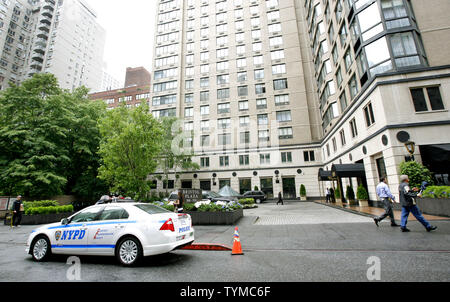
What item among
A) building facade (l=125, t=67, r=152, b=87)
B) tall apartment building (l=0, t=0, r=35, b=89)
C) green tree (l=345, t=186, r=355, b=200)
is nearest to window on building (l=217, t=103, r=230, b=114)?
green tree (l=345, t=186, r=355, b=200)

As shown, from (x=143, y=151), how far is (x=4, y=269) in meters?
12.5

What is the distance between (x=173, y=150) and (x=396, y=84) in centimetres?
2820

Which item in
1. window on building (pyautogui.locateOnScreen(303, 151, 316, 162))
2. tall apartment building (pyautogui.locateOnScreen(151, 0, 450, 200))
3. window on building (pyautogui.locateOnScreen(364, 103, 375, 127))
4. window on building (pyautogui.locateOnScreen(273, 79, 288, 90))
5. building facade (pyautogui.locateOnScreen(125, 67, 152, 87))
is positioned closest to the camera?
tall apartment building (pyautogui.locateOnScreen(151, 0, 450, 200))

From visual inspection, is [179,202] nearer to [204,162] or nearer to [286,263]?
[286,263]

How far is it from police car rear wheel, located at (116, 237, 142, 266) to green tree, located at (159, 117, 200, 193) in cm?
2798

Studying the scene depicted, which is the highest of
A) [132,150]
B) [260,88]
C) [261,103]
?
[260,88]

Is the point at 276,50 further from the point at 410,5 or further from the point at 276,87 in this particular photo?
the point at 410,5

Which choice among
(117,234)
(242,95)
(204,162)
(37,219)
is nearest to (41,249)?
(117,234)

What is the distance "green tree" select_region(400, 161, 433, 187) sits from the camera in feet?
40.3

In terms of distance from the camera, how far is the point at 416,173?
12398 mm

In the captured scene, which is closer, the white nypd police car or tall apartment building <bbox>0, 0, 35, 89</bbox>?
the white nypd police car

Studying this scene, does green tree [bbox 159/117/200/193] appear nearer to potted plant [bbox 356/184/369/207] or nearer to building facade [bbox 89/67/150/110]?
potted plant [bbox 356/184/369/207]
